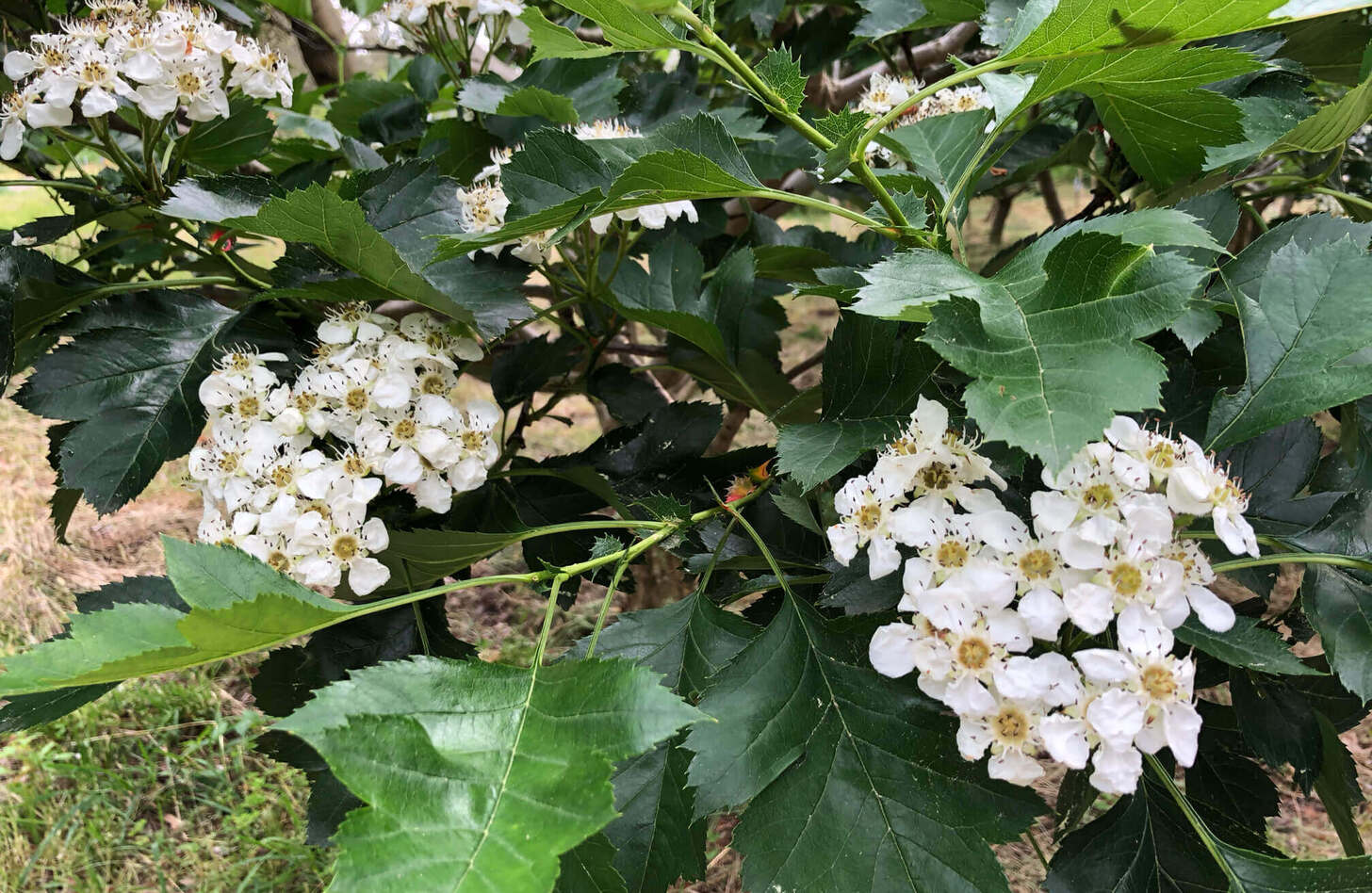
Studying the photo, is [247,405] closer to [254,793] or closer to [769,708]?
[769,708]

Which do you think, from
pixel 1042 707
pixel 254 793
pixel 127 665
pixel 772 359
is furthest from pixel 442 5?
pixel 254 793

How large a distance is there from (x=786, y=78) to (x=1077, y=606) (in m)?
0.39

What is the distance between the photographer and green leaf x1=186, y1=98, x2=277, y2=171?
38.5 inches

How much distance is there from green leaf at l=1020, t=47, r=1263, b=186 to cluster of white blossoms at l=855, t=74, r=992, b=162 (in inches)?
12.5

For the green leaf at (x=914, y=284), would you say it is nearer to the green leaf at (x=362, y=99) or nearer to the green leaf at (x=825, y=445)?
the green leaf at (x=825, y=445)

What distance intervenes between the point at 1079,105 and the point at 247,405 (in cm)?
99

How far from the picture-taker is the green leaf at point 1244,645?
1.72 ft

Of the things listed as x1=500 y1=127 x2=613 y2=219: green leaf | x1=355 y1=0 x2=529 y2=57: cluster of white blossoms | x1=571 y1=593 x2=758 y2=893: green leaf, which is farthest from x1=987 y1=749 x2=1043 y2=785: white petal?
x1=355 y1=0 x2=529 y2=57: cluster of white blossoms

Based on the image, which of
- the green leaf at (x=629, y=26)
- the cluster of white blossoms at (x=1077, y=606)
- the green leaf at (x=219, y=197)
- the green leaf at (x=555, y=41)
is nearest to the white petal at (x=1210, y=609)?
the cluster of white blossoms at (x=1077, y=606)

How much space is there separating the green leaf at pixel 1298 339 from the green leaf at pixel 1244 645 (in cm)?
12

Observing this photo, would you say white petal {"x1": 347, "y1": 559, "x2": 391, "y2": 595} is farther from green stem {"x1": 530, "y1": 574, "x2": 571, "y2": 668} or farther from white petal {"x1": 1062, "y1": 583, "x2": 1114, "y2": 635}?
white petal {"x1": 1062, "y1": 583, "x2": 1114, "y2": 635}

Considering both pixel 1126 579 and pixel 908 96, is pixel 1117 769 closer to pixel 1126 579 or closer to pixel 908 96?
pixel 1126 579

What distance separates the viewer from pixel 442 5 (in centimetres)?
117

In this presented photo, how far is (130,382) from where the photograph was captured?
0.87m
